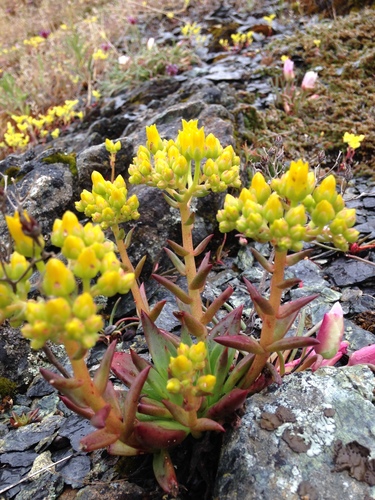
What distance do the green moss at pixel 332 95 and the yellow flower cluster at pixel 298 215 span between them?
237 centimetres

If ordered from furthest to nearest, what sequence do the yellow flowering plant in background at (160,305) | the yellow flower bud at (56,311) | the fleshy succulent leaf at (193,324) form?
the fleshy succulent leaf at (193,324) < the yellow flowering plant in background at (160,305) < the yellow flower bud at (56,311)

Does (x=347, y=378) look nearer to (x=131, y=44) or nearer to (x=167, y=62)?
(x=167, y=62)

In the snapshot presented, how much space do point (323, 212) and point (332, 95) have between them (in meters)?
4.21

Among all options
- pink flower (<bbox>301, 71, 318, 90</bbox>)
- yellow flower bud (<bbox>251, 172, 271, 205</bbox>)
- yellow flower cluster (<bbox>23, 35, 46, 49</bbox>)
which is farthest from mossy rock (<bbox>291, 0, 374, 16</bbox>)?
yellow flower bud (<bbox>251, 172, 271, 205</bbox>)

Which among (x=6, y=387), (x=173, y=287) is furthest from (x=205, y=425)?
(x=6, y=387)

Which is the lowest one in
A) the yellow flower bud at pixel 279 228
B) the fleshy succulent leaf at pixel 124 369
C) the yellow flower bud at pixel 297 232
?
the fleshy succulent leaf at pixel 124 369

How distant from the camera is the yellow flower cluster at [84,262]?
1283 millimetres

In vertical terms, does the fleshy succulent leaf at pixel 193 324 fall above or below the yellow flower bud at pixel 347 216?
below

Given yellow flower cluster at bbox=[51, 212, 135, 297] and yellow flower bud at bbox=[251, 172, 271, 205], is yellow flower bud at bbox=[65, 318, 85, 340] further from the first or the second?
yellow flower bud at bbox=[251, 172, 271, 205]

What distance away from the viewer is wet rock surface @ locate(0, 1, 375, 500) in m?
1.58

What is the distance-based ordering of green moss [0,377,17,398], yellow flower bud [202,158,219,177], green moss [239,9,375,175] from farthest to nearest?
green moss [239,9,375,175]
green moss [0,377,17,398]
yellow flower bud [202,158,219,177]

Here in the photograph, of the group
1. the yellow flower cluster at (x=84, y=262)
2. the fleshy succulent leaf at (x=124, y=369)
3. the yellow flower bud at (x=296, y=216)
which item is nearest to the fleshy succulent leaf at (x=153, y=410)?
the fleshy succulent leaf at (x=124, y=369)

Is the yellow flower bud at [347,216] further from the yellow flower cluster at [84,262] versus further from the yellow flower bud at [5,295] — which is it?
the yellow flower bud at [5,295]

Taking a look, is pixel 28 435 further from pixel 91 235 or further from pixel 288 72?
pixel 288 72
